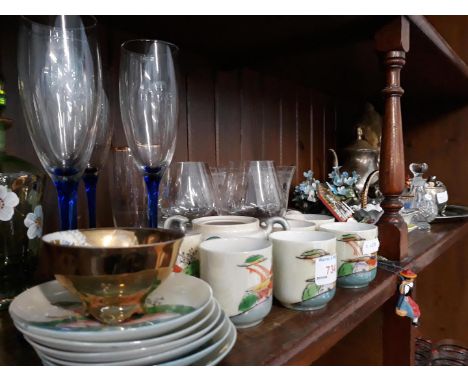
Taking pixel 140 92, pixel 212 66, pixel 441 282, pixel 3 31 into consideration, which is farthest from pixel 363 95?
pixel 3 31

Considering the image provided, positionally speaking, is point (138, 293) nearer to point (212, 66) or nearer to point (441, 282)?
point (212, 66)

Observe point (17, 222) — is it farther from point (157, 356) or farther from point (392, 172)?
point (392, 172)

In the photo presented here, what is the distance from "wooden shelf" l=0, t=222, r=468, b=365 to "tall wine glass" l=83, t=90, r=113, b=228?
0.54 ft

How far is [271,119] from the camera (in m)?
1.02

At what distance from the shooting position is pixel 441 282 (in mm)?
1476

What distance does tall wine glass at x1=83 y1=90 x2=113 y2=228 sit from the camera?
1.76 ft

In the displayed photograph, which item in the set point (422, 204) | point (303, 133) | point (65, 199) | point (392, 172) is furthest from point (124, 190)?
point (422, 204)

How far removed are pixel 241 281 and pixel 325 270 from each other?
0.11m

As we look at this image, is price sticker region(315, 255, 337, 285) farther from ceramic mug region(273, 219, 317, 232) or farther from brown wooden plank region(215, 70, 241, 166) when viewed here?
brown wooden plank region(215, 70, 241, 166)

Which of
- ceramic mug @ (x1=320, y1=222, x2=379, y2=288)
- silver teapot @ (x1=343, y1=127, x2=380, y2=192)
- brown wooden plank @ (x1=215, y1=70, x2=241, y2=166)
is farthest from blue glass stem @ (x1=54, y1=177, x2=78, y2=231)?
silver teapot @ (x1=343, y1=127, x2=380, y2=192)

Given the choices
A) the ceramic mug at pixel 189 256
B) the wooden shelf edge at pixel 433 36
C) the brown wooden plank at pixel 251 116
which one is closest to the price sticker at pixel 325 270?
the ceramic mug at pixel 189 256

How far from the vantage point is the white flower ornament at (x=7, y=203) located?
0.43 m

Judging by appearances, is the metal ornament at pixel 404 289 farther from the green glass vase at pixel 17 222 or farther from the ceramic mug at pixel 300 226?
the green glass vase at pixel 17 222
